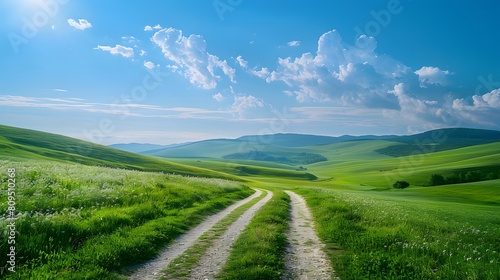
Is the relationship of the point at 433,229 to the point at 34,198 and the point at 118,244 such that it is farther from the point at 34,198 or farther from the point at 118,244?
the point at 34,198

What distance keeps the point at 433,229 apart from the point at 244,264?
1111cm

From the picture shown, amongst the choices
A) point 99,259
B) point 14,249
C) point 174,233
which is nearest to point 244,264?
point 99,259

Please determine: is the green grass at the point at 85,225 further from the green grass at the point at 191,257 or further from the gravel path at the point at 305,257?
the gravel path at the point at 305,257

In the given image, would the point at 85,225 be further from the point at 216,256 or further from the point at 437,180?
the point at 437,180

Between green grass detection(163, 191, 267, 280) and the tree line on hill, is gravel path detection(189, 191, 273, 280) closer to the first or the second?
green grass detection(163, 191, 267, 280)

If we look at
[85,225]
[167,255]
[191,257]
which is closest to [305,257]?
[191,257]

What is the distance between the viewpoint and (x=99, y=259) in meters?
9.70

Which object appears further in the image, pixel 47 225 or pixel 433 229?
pixel 433 229

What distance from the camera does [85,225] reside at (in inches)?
497

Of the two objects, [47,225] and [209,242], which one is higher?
[47,225]

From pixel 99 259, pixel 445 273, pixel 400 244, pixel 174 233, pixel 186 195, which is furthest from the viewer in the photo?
pixel 186 195

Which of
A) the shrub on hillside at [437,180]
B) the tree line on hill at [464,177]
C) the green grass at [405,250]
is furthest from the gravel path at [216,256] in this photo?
the tree line on hill at [464,177]

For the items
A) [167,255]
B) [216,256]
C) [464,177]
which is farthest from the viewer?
[464,177]

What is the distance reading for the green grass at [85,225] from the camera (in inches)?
366
